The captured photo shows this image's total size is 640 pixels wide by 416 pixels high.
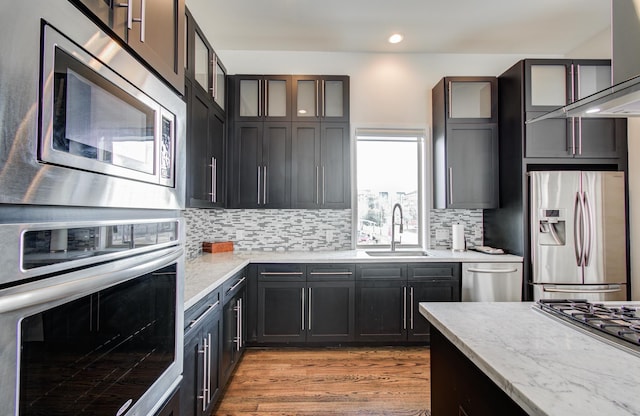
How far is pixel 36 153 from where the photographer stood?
21.2 inches

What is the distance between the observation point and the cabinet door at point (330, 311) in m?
3.07

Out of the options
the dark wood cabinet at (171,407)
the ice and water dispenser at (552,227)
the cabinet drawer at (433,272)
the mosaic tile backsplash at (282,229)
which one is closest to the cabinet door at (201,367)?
the dark wood cabinet at (171,407)

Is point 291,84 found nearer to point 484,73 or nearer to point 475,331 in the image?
point 484,73

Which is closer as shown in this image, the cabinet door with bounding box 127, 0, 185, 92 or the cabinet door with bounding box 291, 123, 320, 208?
the cabinet door with bounding box 127, 0, 185, 92

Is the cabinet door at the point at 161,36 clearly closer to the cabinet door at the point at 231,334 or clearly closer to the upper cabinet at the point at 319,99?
the cabinet door at the point at 231,334

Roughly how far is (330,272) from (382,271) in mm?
502

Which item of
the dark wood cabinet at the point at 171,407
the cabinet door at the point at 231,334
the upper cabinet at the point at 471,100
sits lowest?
the cabinet door at the point at 231,334

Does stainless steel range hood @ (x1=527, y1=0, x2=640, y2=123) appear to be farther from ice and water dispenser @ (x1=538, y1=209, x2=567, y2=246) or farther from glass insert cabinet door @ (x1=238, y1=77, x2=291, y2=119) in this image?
glass insert cabinet door @ (x1=238, y1=77, x2=291, y2=119)

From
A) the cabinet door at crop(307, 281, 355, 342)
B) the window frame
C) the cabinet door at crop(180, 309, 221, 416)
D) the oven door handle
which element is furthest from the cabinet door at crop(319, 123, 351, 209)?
the oven door handle

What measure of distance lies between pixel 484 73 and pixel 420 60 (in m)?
0.77

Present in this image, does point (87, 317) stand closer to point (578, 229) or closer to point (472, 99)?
point (578, 229)

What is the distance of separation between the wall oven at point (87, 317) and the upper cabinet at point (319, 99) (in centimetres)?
257

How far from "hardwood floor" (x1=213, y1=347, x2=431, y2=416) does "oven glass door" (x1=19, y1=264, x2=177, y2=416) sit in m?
1.47

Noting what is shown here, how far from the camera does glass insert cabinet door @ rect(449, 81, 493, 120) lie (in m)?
3.41
